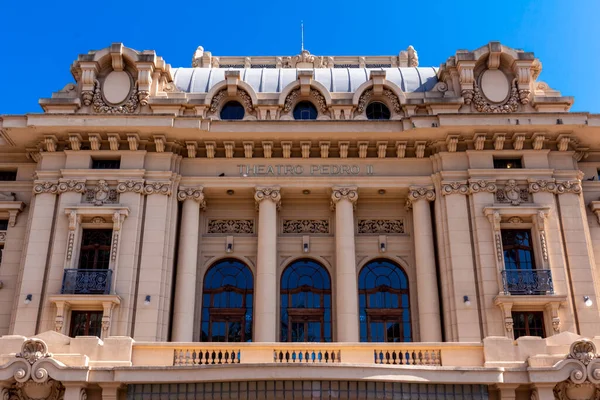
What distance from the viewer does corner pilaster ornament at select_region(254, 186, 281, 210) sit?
94.0 feet

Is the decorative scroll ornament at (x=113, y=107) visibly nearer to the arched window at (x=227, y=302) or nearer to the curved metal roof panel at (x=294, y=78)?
the curved metal roof panel at (x=294, y=78)

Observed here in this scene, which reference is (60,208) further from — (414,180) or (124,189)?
(414,180)

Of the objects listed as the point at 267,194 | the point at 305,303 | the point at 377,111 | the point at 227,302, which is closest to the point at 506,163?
the point at 377,111

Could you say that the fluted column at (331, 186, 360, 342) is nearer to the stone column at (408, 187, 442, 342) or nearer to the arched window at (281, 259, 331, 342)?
the arched window at (281, 259, 331, 342)

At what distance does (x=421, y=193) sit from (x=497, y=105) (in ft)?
17.3

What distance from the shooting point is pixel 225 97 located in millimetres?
30500

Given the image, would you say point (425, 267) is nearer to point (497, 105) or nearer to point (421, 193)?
point (421, 193)

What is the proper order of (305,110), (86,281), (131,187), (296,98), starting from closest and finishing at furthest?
(86,281) < (131,187) < (296,98) < (305,110)

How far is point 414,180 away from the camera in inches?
1137

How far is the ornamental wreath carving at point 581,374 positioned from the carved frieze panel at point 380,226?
11018 mm

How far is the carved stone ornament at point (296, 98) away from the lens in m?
30.3

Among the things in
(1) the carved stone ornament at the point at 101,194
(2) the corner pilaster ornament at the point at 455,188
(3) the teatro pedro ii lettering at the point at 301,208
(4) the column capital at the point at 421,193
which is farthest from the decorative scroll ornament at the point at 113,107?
(2) the corner pilaster ornament at the point at 455,188

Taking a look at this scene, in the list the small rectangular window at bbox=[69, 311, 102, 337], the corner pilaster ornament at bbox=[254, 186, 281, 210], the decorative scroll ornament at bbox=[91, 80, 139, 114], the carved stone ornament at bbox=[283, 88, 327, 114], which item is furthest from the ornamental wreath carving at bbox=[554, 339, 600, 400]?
the decorative scroll ornament at bbox=[91, 80, 139, 114]

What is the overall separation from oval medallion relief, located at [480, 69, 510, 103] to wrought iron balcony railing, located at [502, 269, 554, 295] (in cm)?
786
